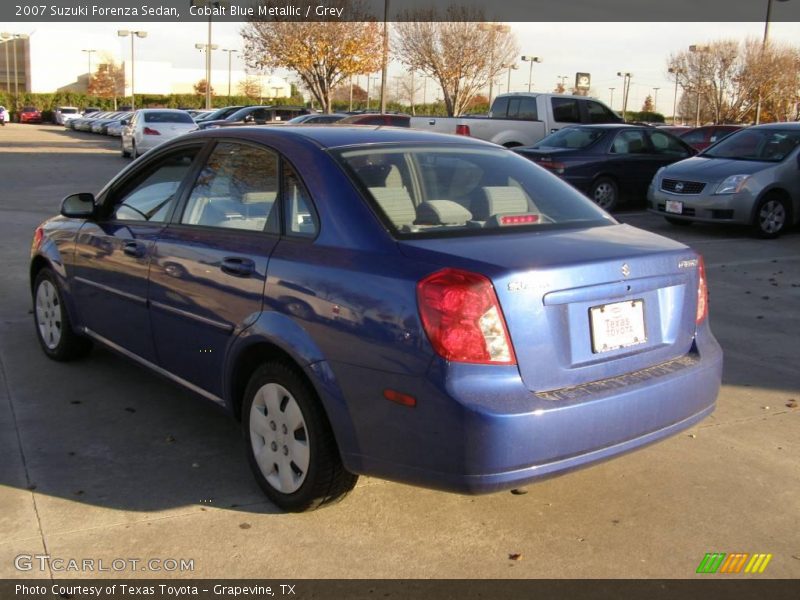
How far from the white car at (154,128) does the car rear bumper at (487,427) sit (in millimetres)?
22484

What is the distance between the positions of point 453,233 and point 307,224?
643 mm

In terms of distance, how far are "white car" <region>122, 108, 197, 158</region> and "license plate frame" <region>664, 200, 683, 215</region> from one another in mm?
15807

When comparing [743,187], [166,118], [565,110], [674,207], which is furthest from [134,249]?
[166,118]

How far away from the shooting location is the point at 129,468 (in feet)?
13.8

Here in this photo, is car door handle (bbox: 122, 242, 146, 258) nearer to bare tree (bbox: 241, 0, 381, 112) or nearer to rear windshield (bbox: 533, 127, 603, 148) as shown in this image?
rear windshield (bbox: 533, 127, 603, 148)

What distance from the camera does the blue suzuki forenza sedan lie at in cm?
312

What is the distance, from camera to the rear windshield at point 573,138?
49.0ft

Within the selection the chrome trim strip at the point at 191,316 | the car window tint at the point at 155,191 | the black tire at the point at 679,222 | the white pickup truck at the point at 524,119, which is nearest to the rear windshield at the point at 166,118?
the white pickup truck at the point at 524,119

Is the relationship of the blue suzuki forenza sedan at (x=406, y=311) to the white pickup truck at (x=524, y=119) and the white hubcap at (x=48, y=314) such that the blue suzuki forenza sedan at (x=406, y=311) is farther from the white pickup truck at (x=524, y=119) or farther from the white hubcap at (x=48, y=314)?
the white pickup truck at (x=524, y=119)

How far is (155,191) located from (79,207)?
602 millimetres

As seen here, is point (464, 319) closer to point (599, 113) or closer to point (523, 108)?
point (523, 108)

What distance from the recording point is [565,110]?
19.4m

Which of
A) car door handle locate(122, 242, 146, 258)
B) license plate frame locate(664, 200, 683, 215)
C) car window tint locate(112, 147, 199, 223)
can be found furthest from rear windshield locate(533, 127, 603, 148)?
car door handle locate(122, 242, 146, 258)

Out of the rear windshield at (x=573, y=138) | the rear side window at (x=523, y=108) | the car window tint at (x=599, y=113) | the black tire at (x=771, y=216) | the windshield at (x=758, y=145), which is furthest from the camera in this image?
the car window tint at (x=599, y=113)
